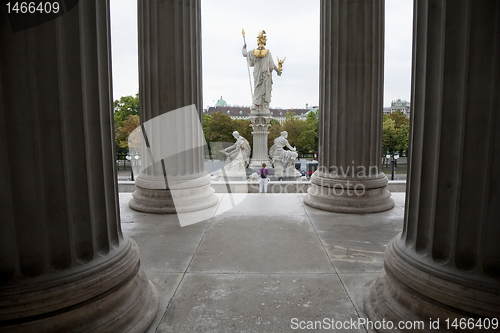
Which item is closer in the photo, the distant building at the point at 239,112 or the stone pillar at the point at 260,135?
the stone pillar at the point at 260,135

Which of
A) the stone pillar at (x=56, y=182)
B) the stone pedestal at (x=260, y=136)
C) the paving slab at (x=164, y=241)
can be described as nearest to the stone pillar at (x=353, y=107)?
the paving slab at (x=164, y=241)

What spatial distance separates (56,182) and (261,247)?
386 cm

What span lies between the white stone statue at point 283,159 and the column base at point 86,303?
23509mm

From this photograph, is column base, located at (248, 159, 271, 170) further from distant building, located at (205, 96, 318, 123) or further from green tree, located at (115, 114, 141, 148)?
distant building, located at (205, 96, 318, 123)

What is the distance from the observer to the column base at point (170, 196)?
8.88 m

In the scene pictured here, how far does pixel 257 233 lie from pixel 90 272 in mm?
4080

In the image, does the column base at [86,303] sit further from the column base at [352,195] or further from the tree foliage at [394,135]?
the tree foliage at [394,135]

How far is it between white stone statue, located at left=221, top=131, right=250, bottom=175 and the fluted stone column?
22.7 meters

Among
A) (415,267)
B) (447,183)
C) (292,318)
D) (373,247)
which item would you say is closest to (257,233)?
(373,247)

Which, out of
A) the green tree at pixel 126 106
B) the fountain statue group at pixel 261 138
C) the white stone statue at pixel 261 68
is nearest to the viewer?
the fountain statue group at pixel 261 138

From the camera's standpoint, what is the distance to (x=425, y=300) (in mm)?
3426

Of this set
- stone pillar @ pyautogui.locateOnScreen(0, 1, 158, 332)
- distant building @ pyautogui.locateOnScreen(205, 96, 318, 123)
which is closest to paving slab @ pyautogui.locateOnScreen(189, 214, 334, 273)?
stone pillar @ pyautogui.locateOnScreen(0, 1, 158, 332)

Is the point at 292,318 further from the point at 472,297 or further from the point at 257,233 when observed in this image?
Result: the point at 257,233

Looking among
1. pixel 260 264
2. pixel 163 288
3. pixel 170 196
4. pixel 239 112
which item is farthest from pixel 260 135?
pixel 239 112
